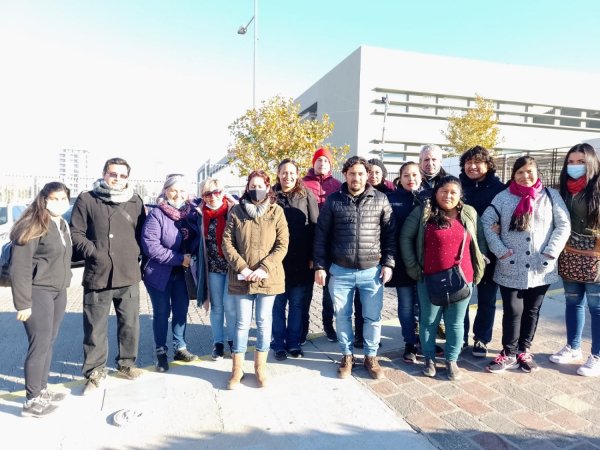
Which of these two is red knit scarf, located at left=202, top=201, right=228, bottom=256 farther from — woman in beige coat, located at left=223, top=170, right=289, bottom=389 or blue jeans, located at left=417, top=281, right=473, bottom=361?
blue jeans, located at left=417, top=281, right=473, bottom=361

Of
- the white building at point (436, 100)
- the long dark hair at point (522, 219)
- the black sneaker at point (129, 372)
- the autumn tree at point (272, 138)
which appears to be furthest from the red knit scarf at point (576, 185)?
the white building at point (436, 100)

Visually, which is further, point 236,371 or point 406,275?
point 406,275

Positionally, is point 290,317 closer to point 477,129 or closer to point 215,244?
point 215,244

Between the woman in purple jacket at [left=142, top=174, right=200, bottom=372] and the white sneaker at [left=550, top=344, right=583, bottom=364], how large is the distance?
12.1 ft

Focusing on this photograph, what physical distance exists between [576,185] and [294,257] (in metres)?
2.78

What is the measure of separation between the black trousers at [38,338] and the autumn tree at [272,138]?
39.1 ft

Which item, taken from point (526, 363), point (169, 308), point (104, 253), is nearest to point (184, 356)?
point (169, 308)

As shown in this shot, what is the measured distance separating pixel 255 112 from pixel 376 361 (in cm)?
1322

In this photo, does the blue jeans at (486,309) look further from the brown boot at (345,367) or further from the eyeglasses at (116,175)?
the eyeglasses at (116,175)

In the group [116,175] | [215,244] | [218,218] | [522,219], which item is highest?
[116,175]

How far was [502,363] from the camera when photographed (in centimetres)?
376

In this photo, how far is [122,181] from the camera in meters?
3.63

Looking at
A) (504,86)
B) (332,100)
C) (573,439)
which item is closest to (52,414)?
(573,439)

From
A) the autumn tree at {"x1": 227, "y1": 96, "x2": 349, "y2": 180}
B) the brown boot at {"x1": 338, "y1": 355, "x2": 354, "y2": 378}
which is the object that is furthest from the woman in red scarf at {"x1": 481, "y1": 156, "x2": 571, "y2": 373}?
the autumn tree at {"x1": 227, "y1": 96, "x2": 349, "y2": 180}
